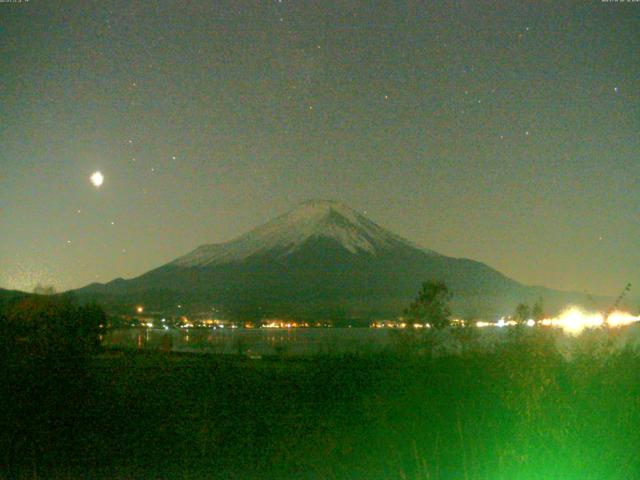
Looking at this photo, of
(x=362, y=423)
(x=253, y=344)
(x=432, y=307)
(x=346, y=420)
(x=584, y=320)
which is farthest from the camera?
(x=253, y=344)

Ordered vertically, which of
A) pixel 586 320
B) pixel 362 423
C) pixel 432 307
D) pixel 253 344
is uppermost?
pixel 432 307

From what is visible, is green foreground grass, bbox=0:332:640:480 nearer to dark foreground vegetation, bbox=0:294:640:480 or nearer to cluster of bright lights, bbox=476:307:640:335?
dark foreground vegetation, bbox=0:294:640:480

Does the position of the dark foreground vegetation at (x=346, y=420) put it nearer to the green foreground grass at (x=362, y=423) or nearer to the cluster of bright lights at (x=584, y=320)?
the green foreground grass at (x=362, y=423)

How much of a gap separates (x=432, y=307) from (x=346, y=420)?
77.5ft

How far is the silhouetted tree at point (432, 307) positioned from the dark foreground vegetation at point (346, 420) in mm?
17385

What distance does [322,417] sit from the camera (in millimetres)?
15219

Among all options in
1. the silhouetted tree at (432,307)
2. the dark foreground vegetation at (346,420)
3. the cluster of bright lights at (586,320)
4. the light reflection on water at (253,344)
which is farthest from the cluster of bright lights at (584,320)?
the silhouetted tree at (432,307)

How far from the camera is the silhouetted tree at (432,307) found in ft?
123

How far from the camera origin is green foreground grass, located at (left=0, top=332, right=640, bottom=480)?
9.52 metres

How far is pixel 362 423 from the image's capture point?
47.3 ft

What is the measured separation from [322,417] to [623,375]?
580 centimetres

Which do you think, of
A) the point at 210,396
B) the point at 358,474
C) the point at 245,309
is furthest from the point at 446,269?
the point at 358,474

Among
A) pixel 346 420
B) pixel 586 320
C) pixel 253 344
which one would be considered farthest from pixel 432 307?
pixel 253 344

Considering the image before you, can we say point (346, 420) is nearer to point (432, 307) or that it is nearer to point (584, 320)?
point (584, 320)
